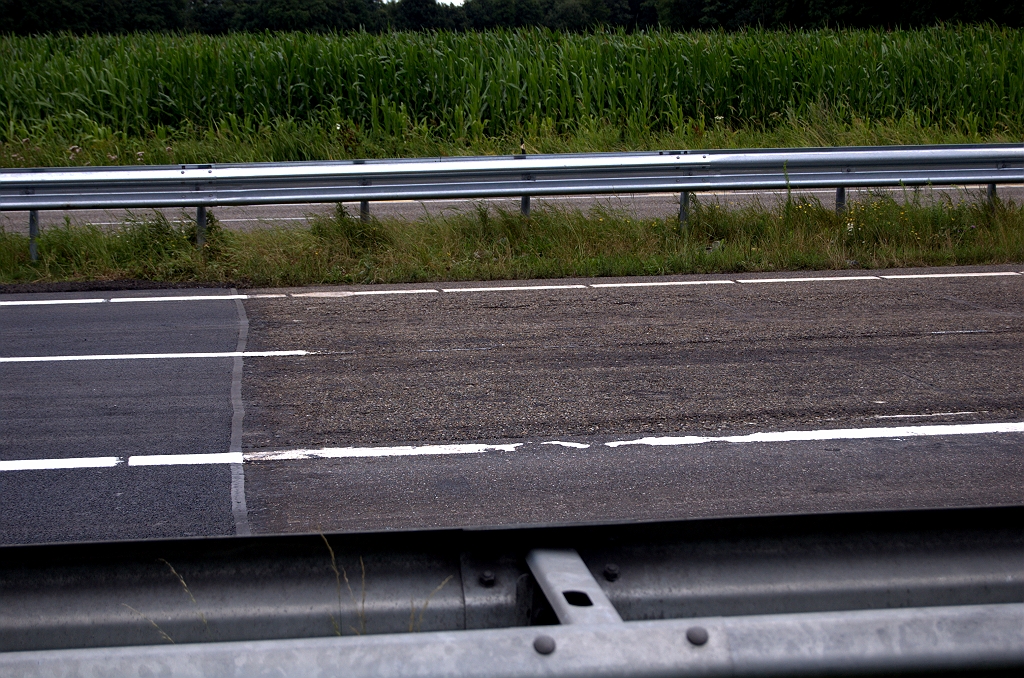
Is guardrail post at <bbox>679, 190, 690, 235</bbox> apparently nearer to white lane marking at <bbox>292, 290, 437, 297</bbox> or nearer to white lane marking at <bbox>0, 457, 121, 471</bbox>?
white lane marking at <bbox>292, 290, 437, 297</bbox>

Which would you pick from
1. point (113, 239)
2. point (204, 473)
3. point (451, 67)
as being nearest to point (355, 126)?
point (451, 67)

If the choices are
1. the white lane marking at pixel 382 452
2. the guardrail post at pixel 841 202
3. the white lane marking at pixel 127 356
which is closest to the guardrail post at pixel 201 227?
the white lane marking at pixel 127 356

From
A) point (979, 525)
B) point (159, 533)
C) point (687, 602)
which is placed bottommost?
point (159, 533)

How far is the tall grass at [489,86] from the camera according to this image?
728 inches

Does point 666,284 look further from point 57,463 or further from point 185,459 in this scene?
point 57,463

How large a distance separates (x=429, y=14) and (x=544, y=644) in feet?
228

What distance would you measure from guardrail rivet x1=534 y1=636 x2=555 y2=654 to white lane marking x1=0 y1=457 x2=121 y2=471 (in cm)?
397

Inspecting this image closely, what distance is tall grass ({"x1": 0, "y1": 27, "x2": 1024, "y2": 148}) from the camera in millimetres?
18484

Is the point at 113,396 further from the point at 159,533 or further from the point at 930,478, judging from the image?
the point at 930,478

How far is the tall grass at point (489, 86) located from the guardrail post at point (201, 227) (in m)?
7.58

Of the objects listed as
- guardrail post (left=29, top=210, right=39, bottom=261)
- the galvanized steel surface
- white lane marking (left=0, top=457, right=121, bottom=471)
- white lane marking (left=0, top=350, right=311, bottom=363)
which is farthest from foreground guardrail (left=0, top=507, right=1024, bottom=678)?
guardrail post (left=29, top=210, right=39, bottom=261)

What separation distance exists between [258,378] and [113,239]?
503 centimetres

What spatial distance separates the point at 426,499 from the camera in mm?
4461

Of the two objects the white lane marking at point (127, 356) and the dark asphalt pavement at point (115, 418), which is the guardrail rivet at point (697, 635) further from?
the white lane marking at point (127, 356)
